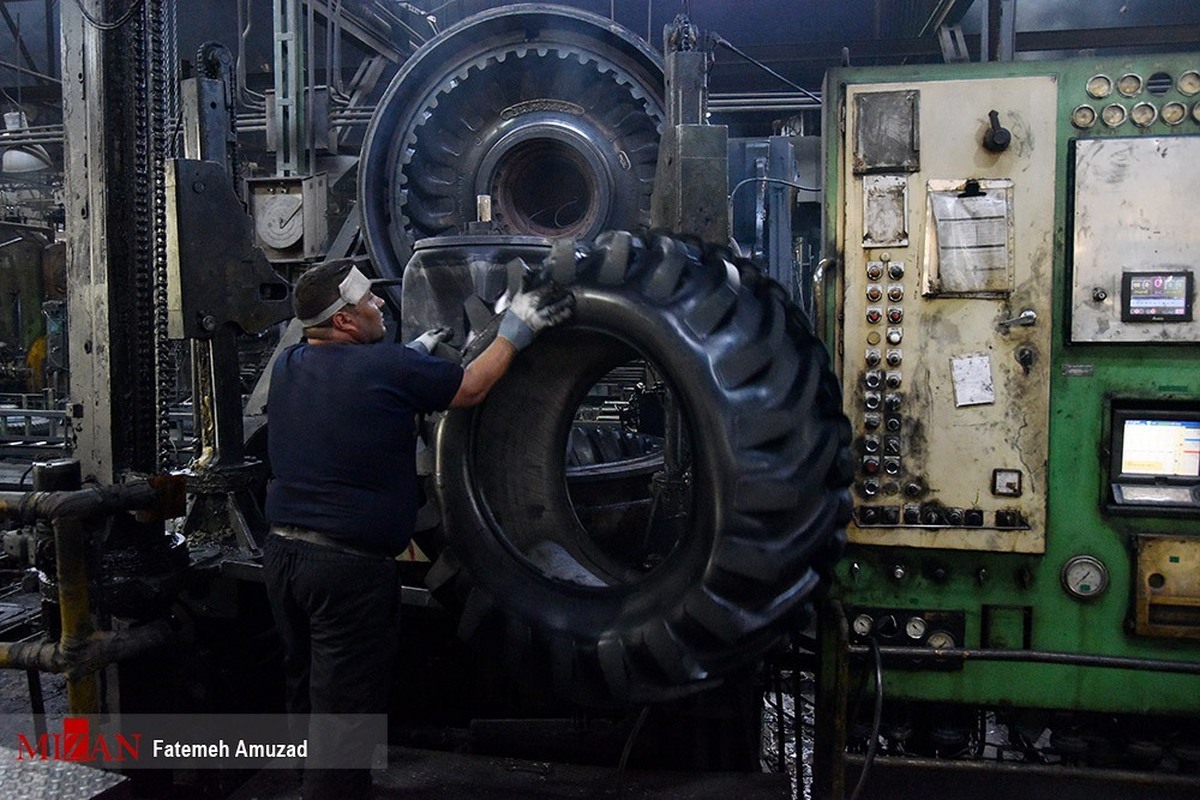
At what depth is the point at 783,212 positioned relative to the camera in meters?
4.66

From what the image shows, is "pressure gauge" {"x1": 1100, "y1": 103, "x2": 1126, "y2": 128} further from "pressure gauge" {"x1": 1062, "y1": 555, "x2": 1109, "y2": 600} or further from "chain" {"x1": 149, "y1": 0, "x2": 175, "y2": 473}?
"chain" {"x1": 149, "y1": 0, "x2": 175, "y2": 473}

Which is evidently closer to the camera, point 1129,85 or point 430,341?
point 1129,85

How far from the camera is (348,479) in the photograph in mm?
2383

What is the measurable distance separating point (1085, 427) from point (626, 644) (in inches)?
61.0

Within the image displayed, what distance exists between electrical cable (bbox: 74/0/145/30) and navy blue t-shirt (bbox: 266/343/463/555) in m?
1.67

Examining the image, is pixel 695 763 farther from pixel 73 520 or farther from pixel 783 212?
pixel 783 212

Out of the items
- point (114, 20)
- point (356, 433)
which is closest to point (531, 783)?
point (356, 433)

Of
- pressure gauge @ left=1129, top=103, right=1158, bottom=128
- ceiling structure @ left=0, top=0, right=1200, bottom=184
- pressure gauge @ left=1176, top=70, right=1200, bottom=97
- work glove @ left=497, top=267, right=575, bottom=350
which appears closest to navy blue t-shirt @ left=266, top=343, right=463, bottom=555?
work glove @ left=497, top=267, right=575, bottom=350

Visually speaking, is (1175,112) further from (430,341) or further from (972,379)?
(430,341)

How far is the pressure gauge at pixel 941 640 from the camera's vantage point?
8.99 ft

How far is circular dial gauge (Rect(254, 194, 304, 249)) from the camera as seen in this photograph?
5.41m

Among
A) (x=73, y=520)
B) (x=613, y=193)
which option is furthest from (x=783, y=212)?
(x=73, y=520)

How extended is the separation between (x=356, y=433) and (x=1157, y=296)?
234 cm

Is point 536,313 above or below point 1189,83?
below
